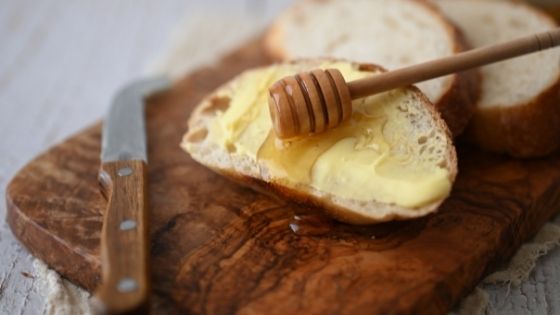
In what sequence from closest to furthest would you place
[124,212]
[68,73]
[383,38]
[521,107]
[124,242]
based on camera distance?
[124,242]
[124,212]
[521,107]
[383,38]
[68,73]

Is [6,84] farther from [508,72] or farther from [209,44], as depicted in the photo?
[508,72]

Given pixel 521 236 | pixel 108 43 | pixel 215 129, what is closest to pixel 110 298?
pixel 215 129

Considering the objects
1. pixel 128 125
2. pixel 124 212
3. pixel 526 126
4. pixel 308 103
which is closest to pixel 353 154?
pixel 308 103

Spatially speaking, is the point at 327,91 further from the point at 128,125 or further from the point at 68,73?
the point at 68,73

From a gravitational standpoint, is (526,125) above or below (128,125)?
below

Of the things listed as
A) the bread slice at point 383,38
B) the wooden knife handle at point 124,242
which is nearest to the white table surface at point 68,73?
the wooden knife handle at point 124,242

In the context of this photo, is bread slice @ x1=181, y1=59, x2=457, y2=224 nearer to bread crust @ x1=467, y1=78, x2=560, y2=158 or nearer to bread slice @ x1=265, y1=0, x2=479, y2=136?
bread slice @ x1=265, y1=0, x2=479, y2=136

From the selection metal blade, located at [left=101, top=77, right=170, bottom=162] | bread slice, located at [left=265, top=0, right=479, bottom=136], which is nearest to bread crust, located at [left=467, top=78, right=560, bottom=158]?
bread slice, located at [left=265, top=0, right=479, bottom=136]
